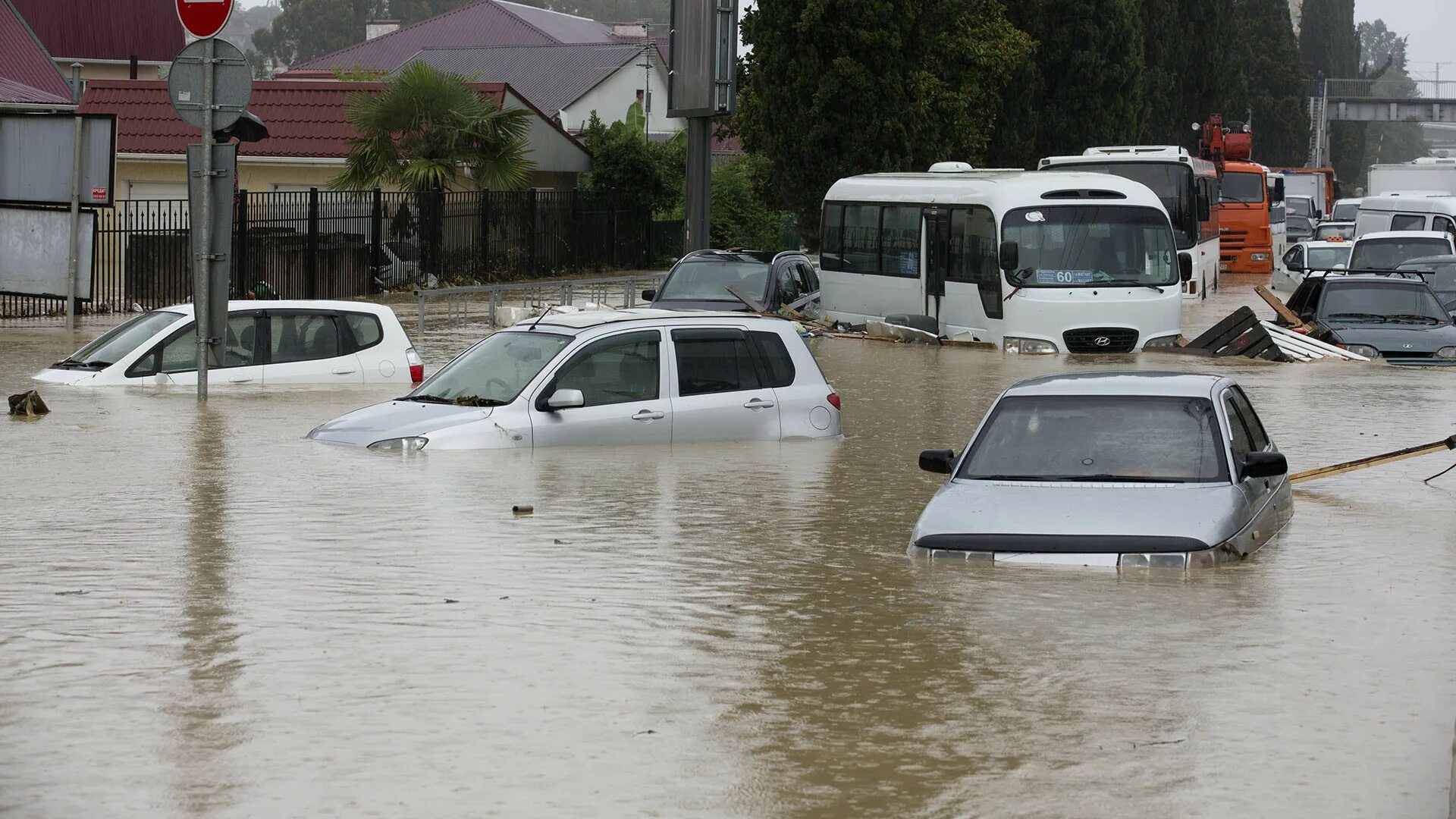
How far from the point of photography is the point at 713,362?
1472 cm

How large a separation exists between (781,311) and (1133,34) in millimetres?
33547

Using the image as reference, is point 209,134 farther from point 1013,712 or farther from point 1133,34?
point 1133,34

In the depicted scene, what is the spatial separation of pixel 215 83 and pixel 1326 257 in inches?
1074

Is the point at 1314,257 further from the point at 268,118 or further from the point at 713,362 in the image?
the point at 713,362

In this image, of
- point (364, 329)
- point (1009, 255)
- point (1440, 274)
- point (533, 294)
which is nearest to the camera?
point (364, 329)

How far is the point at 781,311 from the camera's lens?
2755cm

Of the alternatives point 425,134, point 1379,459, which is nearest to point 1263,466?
point 1379,459

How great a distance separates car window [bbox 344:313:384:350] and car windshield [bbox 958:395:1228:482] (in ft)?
28.2

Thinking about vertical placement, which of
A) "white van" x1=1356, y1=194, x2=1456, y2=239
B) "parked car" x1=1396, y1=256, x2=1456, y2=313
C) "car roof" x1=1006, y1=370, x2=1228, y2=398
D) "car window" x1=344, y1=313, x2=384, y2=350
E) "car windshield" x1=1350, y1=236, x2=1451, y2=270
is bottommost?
"car roof" x1=1006, y1=370, x2=1228, y2=398

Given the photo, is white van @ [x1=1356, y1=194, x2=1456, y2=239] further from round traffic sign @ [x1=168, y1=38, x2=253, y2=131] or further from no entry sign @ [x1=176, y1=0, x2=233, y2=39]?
no entry sign @ [x1=176, y1=0, x2=233, y2=39]

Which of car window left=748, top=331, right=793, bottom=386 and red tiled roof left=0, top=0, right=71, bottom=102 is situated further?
red tiled roof left=0, top=0, right=71, bottom=102

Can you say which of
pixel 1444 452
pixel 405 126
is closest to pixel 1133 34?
pixel 405 126

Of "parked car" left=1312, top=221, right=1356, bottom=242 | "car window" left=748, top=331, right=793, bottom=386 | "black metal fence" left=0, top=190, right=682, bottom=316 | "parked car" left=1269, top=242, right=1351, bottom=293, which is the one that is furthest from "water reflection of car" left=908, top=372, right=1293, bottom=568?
"parked car" left=1312, top=221, right=1356, bottom=242

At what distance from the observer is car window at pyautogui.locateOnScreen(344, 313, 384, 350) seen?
18344mm
